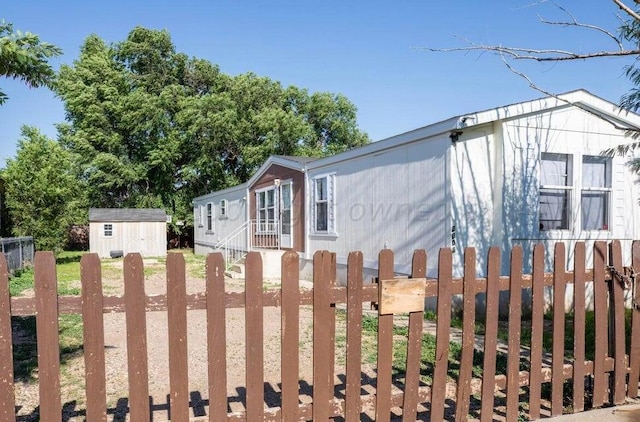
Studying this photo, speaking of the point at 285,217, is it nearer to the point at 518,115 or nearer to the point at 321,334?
the point at 518,115

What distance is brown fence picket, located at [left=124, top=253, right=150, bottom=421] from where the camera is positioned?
94.0 inches

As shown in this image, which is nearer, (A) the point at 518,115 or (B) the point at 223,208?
(A) the point at 518,115

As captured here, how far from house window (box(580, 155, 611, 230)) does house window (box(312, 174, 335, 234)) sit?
5.67 metres

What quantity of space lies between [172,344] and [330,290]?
0.89 metres

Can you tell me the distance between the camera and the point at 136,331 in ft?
7.88

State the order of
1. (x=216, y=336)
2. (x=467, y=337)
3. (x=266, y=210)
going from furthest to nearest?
(x=266, y=210) < (x=467, y=337) < (x=216, y=336)

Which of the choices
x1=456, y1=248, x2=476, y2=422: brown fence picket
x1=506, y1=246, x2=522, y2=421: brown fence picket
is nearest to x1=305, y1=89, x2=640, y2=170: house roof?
x1=506, y1=246, x2=522, y2=421: brown fence picket

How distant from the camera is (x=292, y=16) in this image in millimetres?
14016

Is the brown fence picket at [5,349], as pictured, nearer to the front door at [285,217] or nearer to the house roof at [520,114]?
the house roof at [520,114]

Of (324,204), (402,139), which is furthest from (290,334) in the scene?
(324,204)

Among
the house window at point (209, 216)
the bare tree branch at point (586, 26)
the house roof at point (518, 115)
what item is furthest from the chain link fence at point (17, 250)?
the bare tree branch at point (586, 26)

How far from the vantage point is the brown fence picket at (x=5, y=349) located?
224cm

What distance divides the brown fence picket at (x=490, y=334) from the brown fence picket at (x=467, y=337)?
0.11 metres

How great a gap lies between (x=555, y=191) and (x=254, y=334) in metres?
7.28
